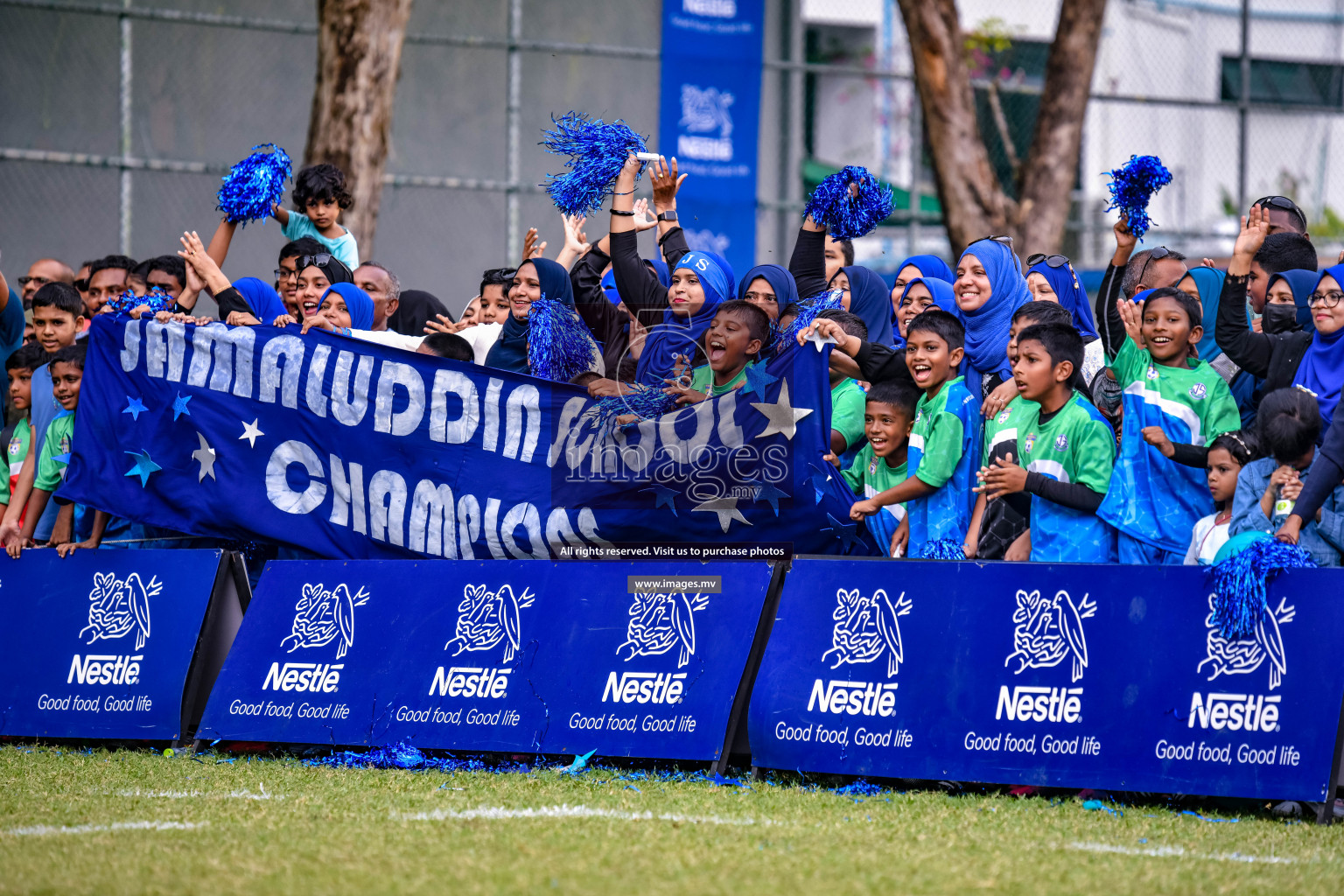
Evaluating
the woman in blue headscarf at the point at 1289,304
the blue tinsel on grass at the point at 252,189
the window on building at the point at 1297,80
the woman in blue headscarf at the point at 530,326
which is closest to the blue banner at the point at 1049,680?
the woman in blue headscarf at the point at 530,326

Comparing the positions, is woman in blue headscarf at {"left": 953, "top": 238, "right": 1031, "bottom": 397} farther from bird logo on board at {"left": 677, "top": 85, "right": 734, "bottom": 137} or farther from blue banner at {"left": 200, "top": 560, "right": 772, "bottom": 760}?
bird logo on board at {"left": 677, "top": 85, "right": 734, "bottom": 137}

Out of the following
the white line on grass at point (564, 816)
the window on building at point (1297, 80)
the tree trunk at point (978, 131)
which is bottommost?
the white line on grass at point (564, 816)

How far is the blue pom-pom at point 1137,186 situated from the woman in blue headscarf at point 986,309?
2.21ft

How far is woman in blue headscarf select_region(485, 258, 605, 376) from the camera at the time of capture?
7.45 meters

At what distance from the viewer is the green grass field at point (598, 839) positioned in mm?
4406

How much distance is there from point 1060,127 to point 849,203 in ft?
25.6

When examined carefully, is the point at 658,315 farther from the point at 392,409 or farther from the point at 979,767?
the point at 979,767

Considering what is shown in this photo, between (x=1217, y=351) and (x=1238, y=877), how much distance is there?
10.8ft

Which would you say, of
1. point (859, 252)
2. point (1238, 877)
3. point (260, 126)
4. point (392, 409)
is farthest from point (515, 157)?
point (1238, 877)

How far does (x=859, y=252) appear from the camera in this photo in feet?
65.2

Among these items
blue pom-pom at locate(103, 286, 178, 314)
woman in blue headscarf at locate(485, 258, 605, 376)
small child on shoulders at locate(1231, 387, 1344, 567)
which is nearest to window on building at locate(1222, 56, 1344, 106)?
woman in blue headscarf at locate(485, 258, 605, 376)

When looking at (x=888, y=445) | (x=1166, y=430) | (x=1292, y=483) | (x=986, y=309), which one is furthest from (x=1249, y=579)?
(x=986, y=309)

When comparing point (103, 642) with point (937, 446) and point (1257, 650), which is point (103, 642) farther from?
point (1257, 650)

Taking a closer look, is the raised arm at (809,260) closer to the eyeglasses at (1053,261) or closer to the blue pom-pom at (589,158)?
the blue pom-pom at (589,158)
